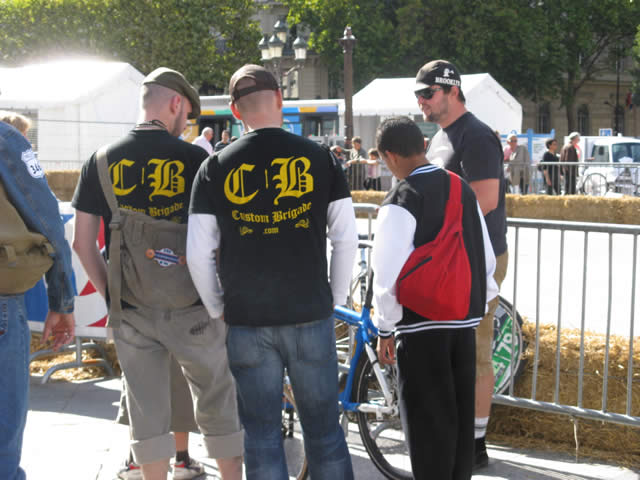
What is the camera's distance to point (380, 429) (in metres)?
4.04

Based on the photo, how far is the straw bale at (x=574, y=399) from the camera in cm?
449

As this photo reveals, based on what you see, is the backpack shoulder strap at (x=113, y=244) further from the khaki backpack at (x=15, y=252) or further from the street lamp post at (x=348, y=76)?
the street lamp post at (x=348, y=76)

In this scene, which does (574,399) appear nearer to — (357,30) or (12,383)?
(12,383)

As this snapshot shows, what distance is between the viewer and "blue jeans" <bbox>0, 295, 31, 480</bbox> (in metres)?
2.65

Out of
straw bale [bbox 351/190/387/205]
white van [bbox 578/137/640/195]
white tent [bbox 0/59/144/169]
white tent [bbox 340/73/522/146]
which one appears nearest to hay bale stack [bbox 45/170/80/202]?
white tent [bbox 0/59/144/169]

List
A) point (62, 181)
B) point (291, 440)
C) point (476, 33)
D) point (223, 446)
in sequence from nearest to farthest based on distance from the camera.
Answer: point (223, 446) < point (291, 440) < point (62, 181) < point (476, 33)

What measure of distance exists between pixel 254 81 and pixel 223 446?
152 centimetres

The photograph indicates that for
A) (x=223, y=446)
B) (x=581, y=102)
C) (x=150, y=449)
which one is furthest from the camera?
(x=581, y=102)

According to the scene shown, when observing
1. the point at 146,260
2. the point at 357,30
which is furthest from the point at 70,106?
the point at 357,30

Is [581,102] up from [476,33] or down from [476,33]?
down

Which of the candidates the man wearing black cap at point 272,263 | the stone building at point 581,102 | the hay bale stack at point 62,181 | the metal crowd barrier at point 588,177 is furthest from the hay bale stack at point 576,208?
the stone building at point 581,102

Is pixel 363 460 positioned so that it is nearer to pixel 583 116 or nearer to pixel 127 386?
pixel 127 386

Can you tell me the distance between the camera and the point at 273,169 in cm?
283

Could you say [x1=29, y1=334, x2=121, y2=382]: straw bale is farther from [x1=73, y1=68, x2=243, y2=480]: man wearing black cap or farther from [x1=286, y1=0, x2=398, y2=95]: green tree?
[x1=286, y1=0, x2=398, y2=95]: green tree
